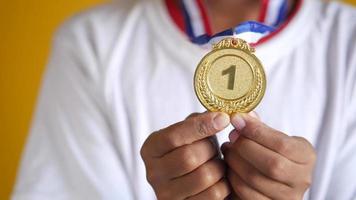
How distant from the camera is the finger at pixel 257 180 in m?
0.53

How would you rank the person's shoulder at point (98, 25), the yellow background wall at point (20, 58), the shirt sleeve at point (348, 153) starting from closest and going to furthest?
the shirt sleeve at point (348, 153) → the person's shoulder at point (98, 25) → the yellow background wall at point (20, 58)

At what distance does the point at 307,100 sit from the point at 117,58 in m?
0.29

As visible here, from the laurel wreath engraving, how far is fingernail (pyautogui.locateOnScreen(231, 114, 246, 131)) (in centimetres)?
2

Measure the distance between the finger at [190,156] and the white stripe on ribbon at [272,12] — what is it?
305 millimetres

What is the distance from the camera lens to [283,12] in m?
0.79

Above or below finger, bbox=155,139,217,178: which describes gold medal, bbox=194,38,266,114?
above

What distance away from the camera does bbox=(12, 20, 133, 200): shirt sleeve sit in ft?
2.59

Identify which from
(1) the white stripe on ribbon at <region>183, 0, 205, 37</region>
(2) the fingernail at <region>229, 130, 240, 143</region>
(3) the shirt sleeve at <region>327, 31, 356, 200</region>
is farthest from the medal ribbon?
(2) the fingernail at <region>229, 130, 240, 143</region>

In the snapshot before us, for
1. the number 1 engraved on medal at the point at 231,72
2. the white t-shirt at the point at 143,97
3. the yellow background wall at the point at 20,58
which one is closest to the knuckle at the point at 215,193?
the number 1 engraved on medal at the point at 231,72

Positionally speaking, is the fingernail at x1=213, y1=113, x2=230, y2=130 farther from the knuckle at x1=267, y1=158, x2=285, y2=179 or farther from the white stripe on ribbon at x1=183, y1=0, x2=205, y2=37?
the white stripe on ribbon at x1=183, y1=0, x2=205, y2=37

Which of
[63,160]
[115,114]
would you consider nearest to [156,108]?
[115,114]

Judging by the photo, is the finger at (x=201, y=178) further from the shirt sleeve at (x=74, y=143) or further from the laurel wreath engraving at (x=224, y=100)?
the shirt sleeve at (x=74, y=143)

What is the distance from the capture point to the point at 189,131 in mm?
513

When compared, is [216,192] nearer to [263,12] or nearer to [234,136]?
[234,136]
